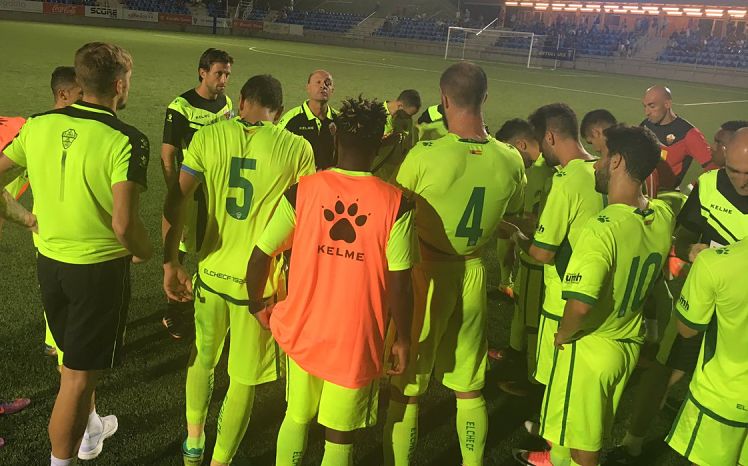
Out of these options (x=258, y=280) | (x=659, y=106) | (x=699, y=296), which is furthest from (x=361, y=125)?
(x=659, y=106)

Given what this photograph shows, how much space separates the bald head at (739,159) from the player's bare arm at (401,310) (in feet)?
6.14

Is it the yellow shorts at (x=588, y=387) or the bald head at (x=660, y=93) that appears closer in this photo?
the yellow shorts at (x=588, y=387)

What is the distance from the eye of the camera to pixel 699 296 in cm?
281

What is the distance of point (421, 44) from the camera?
151ft

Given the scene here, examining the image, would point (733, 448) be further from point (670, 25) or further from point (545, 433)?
point (670, 25)

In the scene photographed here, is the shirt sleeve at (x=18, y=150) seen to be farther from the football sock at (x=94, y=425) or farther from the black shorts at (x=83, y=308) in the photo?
the football sock at (x=94, y=425)

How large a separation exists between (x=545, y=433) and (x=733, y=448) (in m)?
0.91

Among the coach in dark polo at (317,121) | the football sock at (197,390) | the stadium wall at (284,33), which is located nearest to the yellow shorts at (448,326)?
the football sock at (197,390)

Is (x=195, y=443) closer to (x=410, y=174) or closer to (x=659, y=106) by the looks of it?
(x=410, y=174)

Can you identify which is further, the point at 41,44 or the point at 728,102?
the point at 728,102

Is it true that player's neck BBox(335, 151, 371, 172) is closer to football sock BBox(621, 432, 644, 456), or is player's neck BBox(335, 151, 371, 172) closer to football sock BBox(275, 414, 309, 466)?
football sock BBox(275, 414, 309, 466)

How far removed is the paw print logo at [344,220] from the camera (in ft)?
8.73

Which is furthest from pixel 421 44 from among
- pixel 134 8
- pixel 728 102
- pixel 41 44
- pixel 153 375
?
pixel 153 375

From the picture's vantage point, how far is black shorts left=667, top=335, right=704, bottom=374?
12.3 ft
